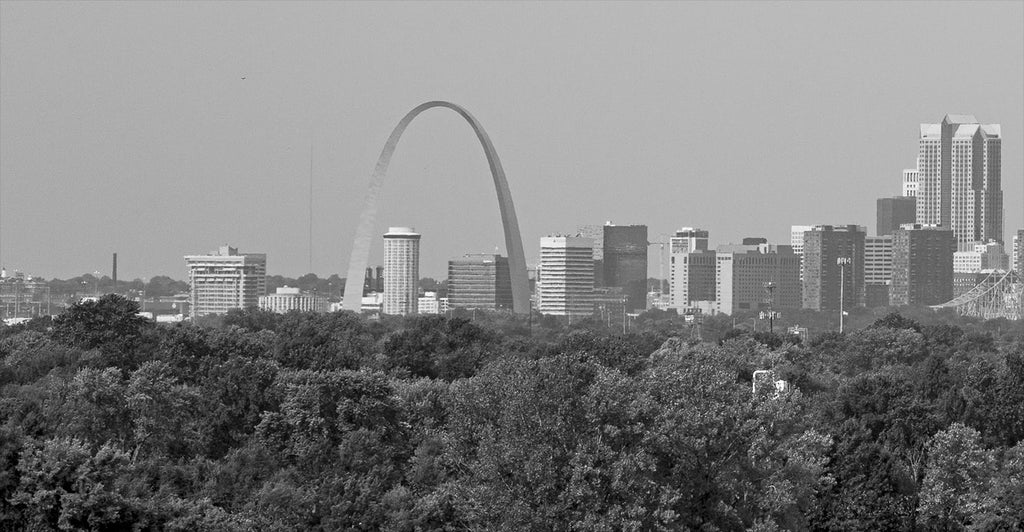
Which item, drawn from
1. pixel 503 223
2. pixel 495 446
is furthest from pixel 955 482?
pixel 503 223

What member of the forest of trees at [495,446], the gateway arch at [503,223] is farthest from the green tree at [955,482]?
the gateway arch at [503,223]

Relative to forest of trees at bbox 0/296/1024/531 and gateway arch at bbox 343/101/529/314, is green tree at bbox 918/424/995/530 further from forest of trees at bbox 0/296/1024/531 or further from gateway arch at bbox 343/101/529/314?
gateway arch at bbox 343/101/529/314

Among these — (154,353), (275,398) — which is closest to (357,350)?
(154,353)

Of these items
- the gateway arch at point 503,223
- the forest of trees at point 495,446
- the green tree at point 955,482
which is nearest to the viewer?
the forest of trees at point 495,446

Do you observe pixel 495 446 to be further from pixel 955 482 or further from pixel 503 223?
pixel 503 223

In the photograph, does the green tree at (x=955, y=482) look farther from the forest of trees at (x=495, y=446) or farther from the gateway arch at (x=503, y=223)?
the gateway arch at (x=503, y=223)

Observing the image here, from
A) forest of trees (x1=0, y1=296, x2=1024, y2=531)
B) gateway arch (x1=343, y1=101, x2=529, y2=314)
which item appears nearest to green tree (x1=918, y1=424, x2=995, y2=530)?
forest of trees (x1=0, y1=296, x2=1024, y2=531)

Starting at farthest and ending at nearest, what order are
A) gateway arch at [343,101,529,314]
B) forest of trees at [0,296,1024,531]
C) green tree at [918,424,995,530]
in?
gateway arch at [343,101,529,314]
green tree at [918,424,995,530]
forest of trees at [0,296,1024,531]

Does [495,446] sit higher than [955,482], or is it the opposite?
[495,446]

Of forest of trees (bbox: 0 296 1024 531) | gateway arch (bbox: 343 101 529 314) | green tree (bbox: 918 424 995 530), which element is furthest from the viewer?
gateway arch (bbox: 343 101 529 314)
